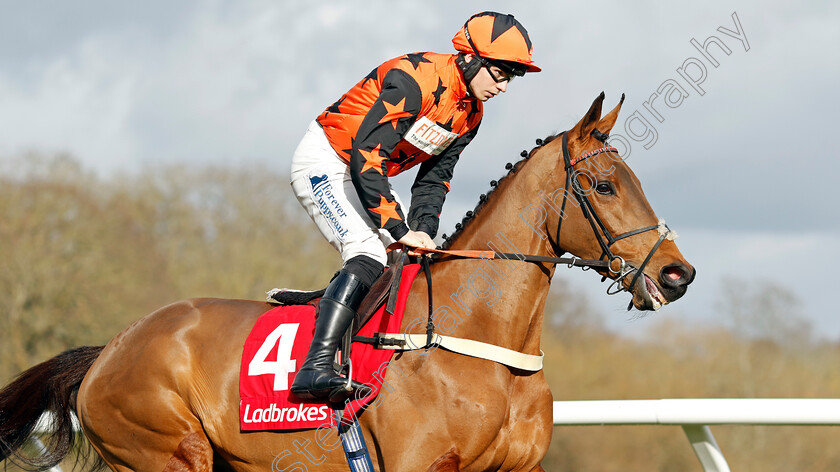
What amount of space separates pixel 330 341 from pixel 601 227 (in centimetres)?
123

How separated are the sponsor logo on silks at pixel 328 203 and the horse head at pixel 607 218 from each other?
901 millimetres

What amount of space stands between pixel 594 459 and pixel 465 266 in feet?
49.2

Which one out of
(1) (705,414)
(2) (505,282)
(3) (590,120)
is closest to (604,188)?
(3) (590,120)

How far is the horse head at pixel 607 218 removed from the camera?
10.5 ft

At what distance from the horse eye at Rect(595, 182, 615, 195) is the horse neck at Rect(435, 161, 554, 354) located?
289 millimetres

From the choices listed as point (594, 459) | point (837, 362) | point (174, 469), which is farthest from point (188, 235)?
point (174, 469)

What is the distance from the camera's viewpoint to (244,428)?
373 centimetres

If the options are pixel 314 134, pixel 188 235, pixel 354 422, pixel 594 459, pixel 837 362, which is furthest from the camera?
pixel 188 235

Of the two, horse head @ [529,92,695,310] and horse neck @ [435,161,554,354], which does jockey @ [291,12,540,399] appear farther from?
horse head @ [529,92,695,310]

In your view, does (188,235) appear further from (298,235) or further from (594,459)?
(594,459)

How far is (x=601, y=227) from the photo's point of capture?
3316mm

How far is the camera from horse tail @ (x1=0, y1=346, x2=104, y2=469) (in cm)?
446

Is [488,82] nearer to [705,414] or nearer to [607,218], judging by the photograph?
[607,218]

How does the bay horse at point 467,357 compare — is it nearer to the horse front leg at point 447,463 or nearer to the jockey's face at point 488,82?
the horse front leg at point 447,463
